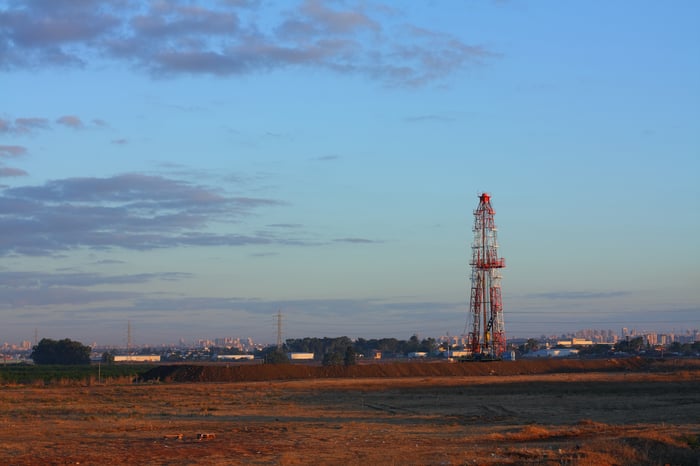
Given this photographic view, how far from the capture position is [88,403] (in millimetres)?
59031

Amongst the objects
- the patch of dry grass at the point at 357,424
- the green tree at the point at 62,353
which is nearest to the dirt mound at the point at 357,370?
the patch of dry grass at the point at 357,424

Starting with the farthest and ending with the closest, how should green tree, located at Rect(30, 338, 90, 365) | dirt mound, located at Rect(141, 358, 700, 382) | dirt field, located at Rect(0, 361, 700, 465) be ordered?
1. green tree, located at Rect(30, 338, 90, 365)
2. dirt mound, located at Rect(141, 358, 700, 382)
3. dirt field, located at Rect(0, 361, 700, 465)

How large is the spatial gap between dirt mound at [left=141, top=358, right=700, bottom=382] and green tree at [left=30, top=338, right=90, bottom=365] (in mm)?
86796

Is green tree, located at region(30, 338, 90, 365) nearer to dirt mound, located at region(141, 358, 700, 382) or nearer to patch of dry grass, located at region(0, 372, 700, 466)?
dirt mound, located at region(141, 358, 700, 382)

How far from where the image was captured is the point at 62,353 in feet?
611

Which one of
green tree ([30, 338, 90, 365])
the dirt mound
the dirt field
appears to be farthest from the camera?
green tree ([30, 338, 90, 365])

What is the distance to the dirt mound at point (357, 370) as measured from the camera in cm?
9606

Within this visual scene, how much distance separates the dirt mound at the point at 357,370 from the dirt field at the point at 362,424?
15.7 m

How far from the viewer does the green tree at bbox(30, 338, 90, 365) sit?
18538 centimetres

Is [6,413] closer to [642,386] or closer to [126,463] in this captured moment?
[126,463]

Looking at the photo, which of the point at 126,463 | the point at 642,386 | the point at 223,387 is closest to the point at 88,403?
the point at 223,387

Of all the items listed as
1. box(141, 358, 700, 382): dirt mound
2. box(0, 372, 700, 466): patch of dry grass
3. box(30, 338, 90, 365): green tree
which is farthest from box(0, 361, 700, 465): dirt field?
box(30, 338, 90, 365): green tree

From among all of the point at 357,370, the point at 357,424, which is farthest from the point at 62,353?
the point at 357,424

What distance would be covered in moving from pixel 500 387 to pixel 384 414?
27.2 metres
